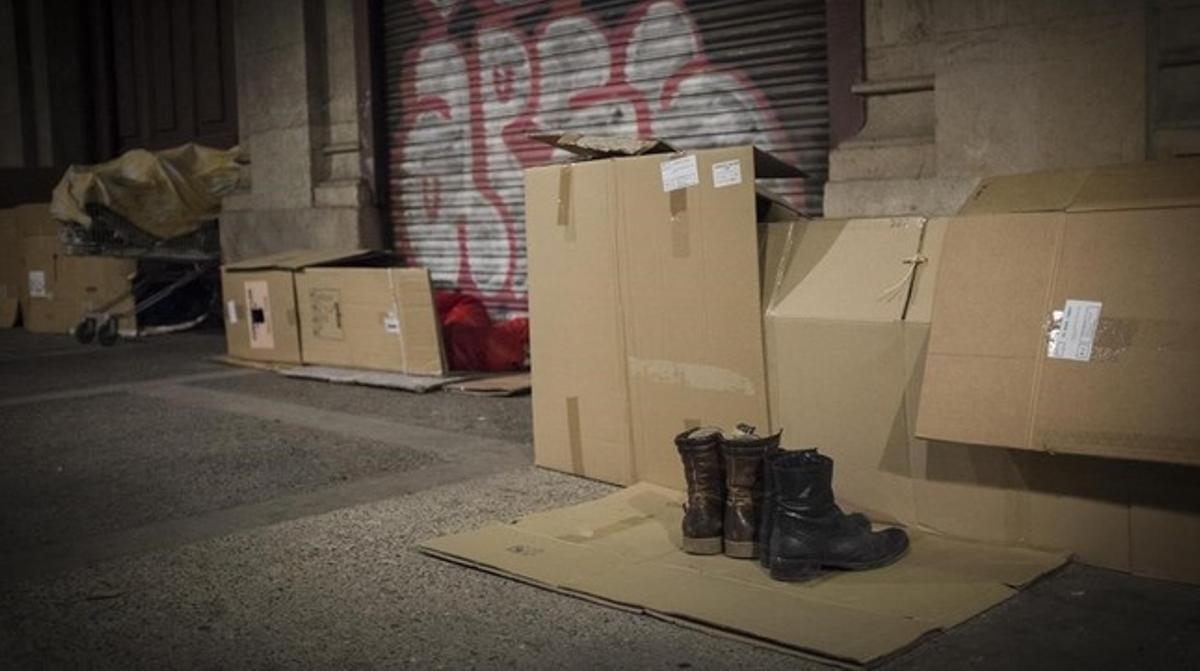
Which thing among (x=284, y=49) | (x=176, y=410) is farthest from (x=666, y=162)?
(x=284, y=49)

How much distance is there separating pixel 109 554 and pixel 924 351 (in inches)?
112

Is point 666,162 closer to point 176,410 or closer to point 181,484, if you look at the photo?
point 181,484

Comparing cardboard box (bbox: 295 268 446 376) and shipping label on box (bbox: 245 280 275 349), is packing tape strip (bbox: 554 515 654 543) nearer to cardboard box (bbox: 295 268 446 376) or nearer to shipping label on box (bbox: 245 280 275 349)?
Answer: cardboard box (bbox: 295 268 446 376)

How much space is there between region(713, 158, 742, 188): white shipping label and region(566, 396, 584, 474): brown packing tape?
116 centimetres

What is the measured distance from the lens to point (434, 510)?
4656 mm

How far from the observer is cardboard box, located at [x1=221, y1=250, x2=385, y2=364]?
8.48 meters

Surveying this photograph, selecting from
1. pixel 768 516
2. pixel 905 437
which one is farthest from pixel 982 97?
pixel 768 516

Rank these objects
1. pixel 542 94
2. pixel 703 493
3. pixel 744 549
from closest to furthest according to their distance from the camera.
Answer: pixel 744 549, pixel 703 493, pixel 542 94

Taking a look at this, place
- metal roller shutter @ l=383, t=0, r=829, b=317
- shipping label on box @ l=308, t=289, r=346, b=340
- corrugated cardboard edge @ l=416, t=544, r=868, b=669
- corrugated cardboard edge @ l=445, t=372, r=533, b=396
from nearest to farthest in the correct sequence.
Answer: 1. corrugated cardboard edge @ l=416, t=544, r=868, b=669
2. metal roller shutter @ l=383, t=0, r=829, b=317
3. corrugated cardboard edge @ l=445, t=372, r=533, b=396
4. shipping label on box @ l=308, t=289, r=346, b=340

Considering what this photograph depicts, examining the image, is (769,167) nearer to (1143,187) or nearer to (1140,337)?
(1143,187)

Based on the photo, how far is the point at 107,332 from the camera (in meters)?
10.7

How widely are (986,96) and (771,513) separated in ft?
9.61

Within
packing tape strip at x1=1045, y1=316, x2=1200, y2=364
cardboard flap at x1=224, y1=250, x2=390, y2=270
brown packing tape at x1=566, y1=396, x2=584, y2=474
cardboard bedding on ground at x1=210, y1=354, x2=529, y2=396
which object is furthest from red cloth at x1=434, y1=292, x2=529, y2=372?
packing tape strip at x1=1045, y1=316, x2=1200, y2=364

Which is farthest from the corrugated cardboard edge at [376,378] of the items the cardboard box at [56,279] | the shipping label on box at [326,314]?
the cardboard box at [56,279]
